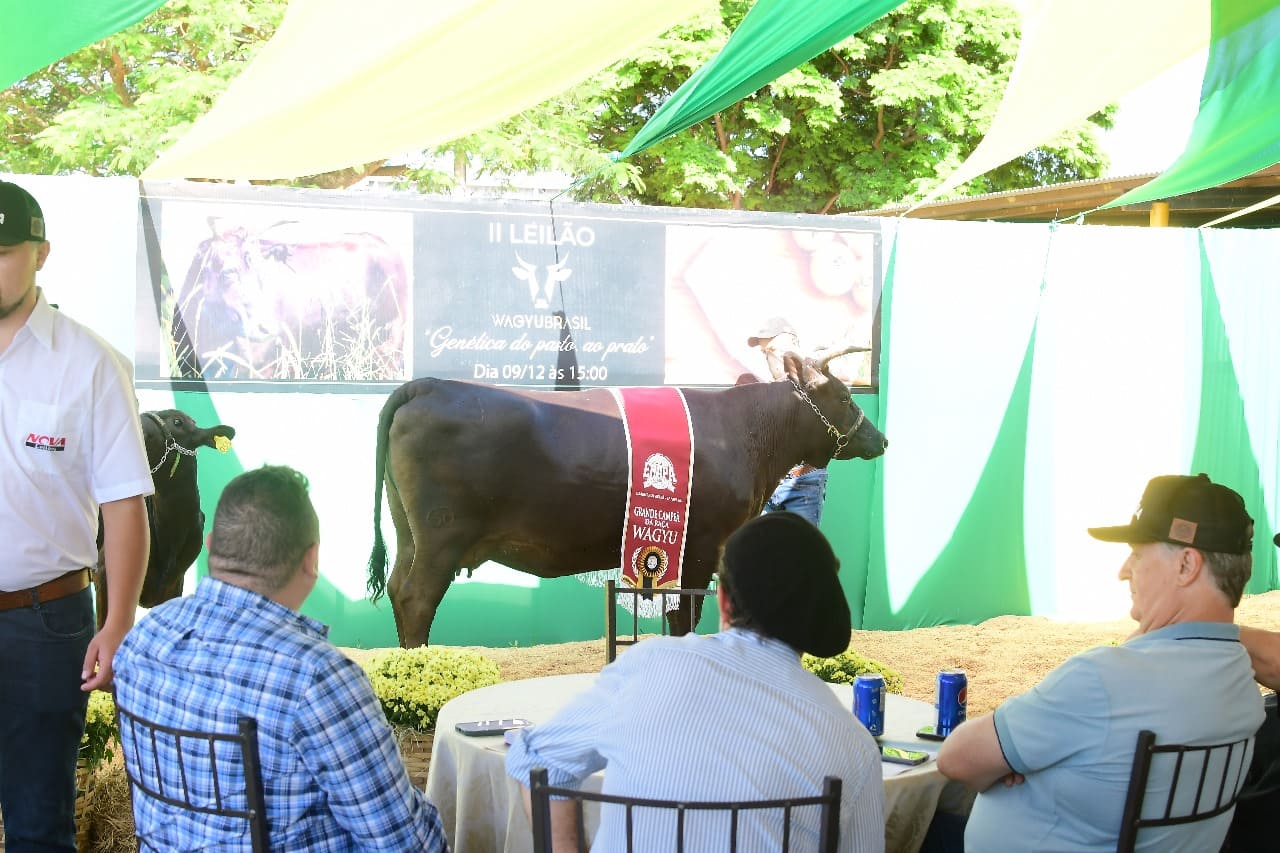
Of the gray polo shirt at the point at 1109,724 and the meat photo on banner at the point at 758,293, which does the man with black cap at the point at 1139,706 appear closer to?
the gray polo shirt at the point at 1109,724

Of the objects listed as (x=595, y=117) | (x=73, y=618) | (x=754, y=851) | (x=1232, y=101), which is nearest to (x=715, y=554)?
(x=1232, y=101)

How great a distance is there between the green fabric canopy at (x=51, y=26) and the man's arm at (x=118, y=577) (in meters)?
1.05

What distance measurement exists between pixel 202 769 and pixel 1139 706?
1471 millimetres

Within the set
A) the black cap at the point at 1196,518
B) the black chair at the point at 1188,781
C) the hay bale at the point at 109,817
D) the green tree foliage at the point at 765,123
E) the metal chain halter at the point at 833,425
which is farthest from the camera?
the green tree foliage at the point at 765,123

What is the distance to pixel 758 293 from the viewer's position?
266 inches

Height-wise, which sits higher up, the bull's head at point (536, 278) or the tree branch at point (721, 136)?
the tree branch at point (721, 136)

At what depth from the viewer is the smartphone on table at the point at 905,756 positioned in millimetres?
2361

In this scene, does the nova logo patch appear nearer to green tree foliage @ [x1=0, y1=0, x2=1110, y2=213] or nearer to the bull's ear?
the bull's ear

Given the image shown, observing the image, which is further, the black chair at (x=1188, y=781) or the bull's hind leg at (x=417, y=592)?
the bull's hind leg at (x=417, y=592)

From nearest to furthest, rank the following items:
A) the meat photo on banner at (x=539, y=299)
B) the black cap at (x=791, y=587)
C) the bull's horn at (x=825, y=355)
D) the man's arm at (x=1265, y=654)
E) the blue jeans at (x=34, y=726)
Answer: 1. the black cap at (x=791, y=587)
2. the man's arm at (x=1265, y=654)
3. the blue jeans at (x=34, y=726)
4. the bull's horn at (x=825, y=355)
5. the meat photo on banner at (x=539, y=299)

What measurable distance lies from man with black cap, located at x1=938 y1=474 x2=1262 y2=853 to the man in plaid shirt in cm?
97

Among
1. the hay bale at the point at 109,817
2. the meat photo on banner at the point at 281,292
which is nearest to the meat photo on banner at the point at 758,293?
the meat photo on banner at the point at 281,292

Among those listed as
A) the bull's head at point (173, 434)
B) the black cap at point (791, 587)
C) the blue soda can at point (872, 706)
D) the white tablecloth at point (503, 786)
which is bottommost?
the white tablecloth at point (503, 786)

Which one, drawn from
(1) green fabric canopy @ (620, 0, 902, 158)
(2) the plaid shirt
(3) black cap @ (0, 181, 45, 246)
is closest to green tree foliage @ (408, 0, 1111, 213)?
(1) green fabric canopy @ (620, 0, 902, 158)
